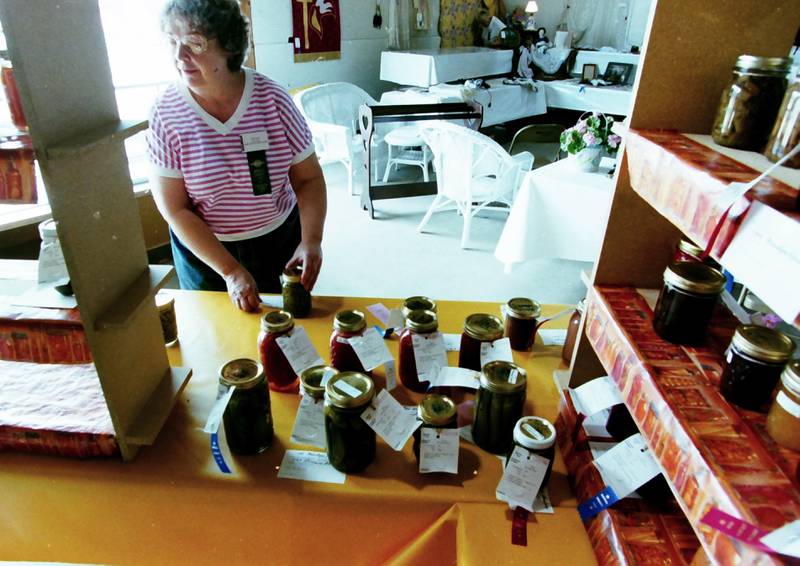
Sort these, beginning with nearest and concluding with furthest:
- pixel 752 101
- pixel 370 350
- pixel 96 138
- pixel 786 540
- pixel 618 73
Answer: pixel 786 540 < pixel 752 101 < pixel 96 138 < pixel 370 350 < pixel 618 73

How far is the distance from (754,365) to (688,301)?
145mm

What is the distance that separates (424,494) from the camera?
2.82ft

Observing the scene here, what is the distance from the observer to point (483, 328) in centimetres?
106

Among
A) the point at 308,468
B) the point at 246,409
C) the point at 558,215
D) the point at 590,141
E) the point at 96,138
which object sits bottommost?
the point at 558,215

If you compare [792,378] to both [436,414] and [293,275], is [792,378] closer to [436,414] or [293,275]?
[436,414]

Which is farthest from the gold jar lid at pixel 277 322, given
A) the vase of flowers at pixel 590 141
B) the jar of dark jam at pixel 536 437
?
the vase of flowers at pixel 590 141

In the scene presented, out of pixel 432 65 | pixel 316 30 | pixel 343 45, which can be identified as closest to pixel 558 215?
pixel 432 65

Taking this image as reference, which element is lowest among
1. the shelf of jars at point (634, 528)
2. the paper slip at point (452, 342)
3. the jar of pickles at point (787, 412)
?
the paper slip at point (452, 342)

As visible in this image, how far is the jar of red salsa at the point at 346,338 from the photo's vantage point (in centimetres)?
103

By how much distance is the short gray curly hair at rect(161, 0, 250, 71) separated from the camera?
1.24 meters

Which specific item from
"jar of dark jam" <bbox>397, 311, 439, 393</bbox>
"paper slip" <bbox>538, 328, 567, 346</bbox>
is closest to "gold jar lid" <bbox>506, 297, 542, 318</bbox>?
"paper slip" <bbox>538, 328, 567, 346</bbox>

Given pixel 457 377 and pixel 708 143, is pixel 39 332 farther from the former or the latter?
pixel 708 143

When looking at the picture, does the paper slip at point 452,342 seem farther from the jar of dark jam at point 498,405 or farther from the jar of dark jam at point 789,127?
the jar of dark jam at point 789,127

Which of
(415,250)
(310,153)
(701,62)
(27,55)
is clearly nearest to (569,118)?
(415,250)
